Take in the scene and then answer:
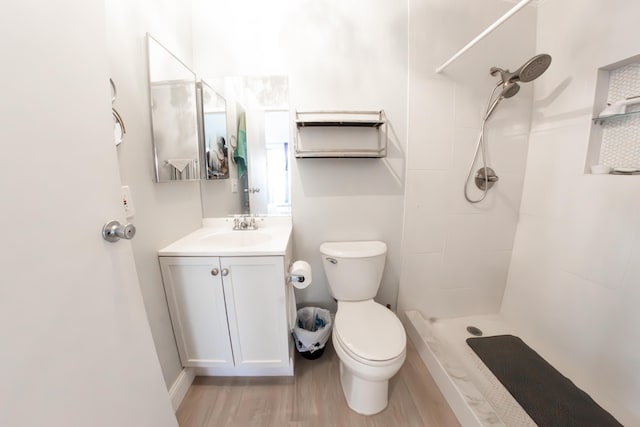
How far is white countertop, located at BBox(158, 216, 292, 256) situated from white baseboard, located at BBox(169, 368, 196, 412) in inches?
29.5

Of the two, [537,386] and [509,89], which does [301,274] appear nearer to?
[537,386]

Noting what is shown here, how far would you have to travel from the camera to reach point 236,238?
144cm

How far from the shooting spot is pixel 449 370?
1.28 metres

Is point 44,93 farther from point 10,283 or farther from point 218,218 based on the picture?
point 218,218

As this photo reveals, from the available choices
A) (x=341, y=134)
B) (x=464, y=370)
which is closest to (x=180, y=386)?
(x=464, y=370)

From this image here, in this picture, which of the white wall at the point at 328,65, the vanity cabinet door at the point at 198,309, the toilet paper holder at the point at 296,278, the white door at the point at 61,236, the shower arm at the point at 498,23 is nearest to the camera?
the white door at the point at 61,236

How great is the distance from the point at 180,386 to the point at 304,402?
0.71m

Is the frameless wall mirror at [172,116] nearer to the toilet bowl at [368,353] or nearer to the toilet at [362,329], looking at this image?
the toilet at [362,329]

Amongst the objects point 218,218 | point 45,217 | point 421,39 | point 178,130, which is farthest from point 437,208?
point 45,217

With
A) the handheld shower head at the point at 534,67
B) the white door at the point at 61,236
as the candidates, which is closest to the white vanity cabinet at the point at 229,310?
the white door at the point at 61,236

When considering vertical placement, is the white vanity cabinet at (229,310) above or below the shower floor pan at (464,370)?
above

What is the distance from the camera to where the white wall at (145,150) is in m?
0.94

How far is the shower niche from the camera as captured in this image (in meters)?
1.11

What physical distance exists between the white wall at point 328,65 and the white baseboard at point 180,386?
1082mm
